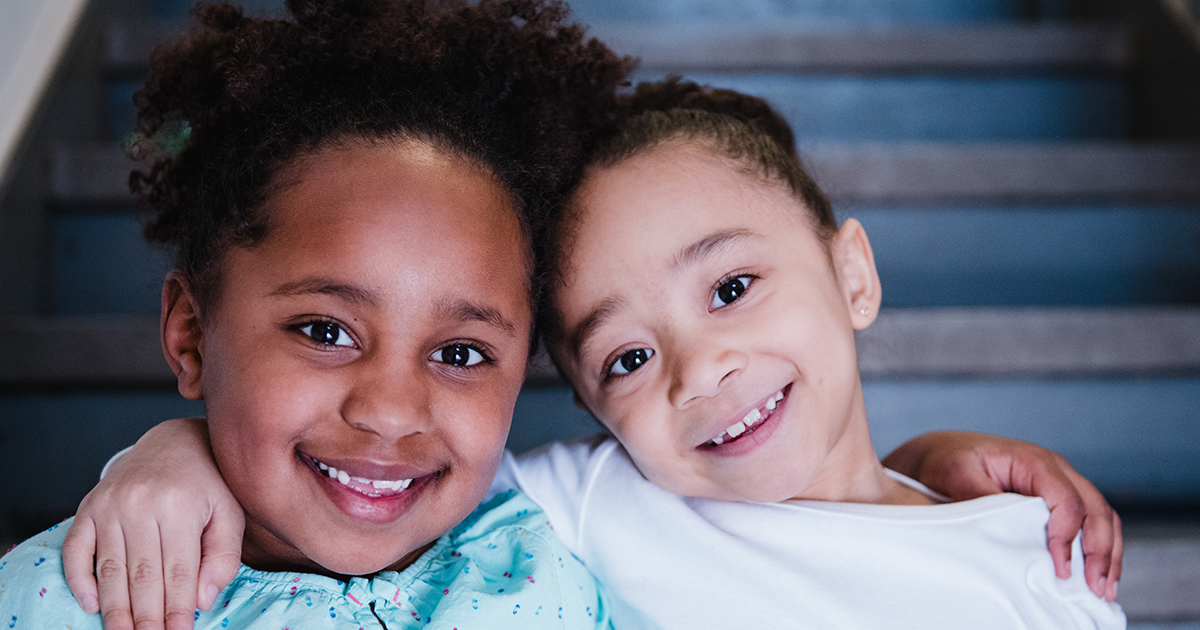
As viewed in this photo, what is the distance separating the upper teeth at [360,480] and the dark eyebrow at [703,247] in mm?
358

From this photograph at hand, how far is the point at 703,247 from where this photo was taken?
0.88 m

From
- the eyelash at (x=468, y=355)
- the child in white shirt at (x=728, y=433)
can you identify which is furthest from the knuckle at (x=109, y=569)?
the child in white shirt at (x=728, y=433)

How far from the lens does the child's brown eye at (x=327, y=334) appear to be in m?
0.77

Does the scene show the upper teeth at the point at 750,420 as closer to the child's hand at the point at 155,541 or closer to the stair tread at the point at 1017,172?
the child's hand at the point at 155,541

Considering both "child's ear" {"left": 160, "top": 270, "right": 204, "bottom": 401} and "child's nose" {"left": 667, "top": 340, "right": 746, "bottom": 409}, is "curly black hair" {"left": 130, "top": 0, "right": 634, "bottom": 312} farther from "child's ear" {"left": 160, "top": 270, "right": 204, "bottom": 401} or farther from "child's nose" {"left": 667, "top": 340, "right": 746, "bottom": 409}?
"child's nose" {"left": 667, "top": 340, "right": 746, "bottom": 409}

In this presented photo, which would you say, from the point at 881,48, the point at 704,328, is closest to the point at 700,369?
the point at 704,328

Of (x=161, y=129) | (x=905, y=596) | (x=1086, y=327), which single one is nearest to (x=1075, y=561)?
(x=905, y=596)

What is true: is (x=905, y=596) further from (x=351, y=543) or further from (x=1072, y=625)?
(x=351, y=543)

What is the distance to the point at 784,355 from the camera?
35.0 inches

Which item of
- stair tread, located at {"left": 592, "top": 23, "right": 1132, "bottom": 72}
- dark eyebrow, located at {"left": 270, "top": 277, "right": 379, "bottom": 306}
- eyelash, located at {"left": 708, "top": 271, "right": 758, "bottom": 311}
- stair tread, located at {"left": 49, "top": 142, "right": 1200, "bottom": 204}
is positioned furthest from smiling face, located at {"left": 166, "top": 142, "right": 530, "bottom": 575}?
stair tread, located at {"left": 592, "top": 23, "right": 1132, "bottom": 72}

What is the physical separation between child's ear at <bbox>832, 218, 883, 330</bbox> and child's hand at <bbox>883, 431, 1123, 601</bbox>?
221mm

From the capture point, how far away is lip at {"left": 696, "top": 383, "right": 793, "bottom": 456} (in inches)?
34.9

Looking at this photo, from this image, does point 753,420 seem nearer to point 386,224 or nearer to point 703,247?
point 703,247

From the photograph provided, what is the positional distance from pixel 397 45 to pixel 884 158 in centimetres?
102
